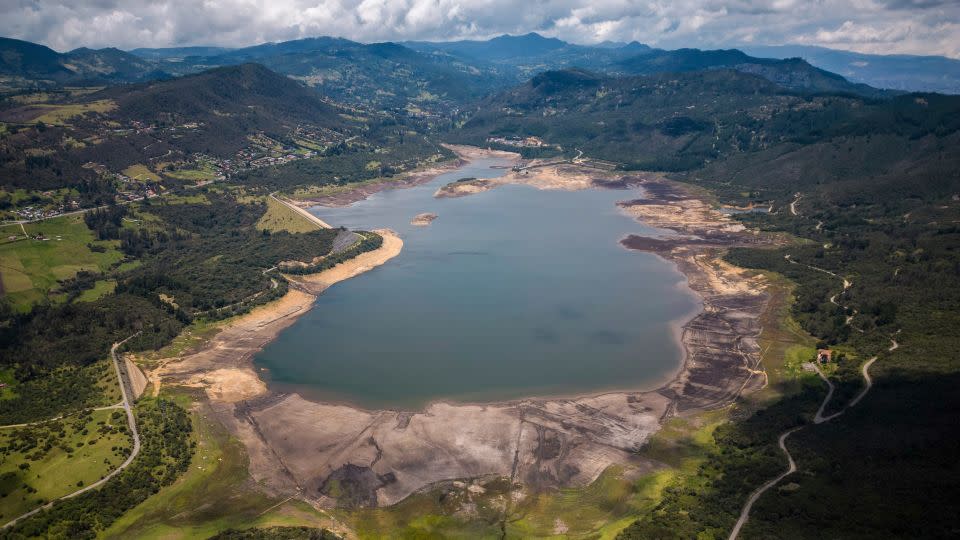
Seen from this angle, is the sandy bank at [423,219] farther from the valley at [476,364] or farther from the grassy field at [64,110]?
the grassy field at [64,110]

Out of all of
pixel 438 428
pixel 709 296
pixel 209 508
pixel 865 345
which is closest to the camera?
pixel 209 508

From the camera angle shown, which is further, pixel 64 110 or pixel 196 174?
pixel 64 110

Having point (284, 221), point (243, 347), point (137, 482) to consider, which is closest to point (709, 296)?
point (243, 347)

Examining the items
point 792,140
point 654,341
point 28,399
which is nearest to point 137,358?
point 28,399

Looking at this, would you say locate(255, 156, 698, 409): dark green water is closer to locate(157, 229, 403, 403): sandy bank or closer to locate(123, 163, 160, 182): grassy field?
locate(157, 229, 403, 403): sandy bank

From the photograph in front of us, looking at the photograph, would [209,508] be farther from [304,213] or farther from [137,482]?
[304,213]

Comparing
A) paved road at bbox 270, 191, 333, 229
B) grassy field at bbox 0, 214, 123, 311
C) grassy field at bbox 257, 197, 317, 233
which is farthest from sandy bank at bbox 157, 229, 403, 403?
grassy field at bbox 0, 214, 123, 311

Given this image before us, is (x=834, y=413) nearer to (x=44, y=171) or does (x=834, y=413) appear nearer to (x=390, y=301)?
(x=390, y=301)
